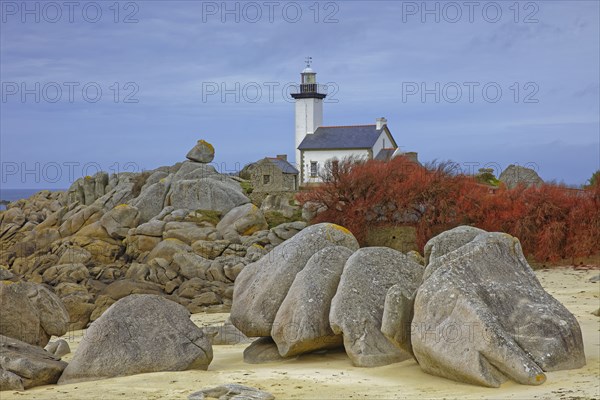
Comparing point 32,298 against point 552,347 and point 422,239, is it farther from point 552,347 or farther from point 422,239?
point 422,239

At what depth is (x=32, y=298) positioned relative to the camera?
59.7ft

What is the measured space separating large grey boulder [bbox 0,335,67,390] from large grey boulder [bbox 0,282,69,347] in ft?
7.30

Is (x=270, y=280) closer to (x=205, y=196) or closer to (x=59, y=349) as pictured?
(x=59, y=349)

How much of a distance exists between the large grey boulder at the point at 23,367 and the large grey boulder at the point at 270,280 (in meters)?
3.63

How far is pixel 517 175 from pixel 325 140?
71.6 ft

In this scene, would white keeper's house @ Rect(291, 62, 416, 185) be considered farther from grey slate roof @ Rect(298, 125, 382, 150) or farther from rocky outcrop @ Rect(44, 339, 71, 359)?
rocky outcrop @ Rect(44, 339, 71, 359)

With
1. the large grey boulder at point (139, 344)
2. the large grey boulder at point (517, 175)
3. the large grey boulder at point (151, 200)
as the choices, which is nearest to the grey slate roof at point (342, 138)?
the large grey boulder at point (517, 175)

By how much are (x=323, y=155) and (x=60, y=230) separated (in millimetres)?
23898

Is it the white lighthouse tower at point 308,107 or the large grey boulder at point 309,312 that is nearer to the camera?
the large grey boulder at point 309,312

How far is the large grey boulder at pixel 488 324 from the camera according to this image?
1300 cm

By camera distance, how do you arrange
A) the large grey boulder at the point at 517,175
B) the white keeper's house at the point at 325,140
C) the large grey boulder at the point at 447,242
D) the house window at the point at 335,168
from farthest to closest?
1. the white keeper's house at the point at 325,140
2. the large grey boulder at the point at 517,175
3. the house window at the point at 335,168
4. the large grey boulder at the point at 447,242

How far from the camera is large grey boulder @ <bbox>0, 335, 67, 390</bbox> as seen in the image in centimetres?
1398

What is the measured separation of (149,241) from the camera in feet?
120

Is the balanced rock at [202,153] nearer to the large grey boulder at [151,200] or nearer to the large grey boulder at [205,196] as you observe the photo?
the large grey boulder at [151,200]
